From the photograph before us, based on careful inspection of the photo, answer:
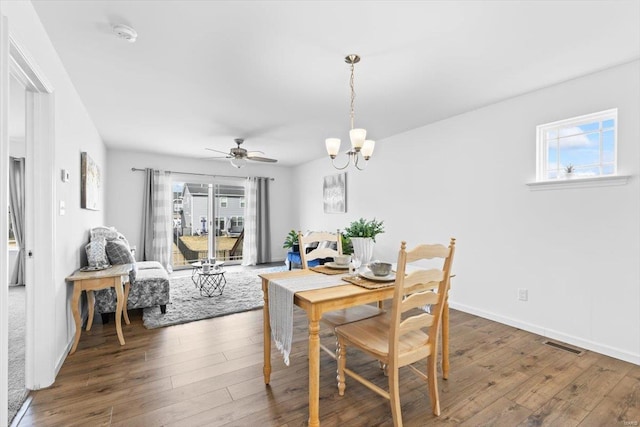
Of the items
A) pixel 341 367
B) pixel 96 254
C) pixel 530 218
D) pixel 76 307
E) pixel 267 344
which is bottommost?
pixel 341 367

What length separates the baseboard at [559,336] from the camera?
2502mm

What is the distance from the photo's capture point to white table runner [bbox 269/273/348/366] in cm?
183

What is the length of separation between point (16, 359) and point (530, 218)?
16.1 feet

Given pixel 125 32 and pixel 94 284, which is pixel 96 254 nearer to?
pixel 94 284

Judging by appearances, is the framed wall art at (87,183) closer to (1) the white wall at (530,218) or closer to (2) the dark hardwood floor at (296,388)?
(2) the dark hardwood floor at (296,388)

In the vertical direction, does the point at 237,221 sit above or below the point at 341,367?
above

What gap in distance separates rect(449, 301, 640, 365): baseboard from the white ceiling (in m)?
2.44

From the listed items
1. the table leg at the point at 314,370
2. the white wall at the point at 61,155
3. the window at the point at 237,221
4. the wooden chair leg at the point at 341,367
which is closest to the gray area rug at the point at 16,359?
the white wall at the point at 61,155

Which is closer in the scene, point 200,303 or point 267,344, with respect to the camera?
point 267,344

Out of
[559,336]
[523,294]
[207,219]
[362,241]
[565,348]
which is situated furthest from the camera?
[207,219]

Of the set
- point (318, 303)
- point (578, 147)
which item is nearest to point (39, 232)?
point (318, 303)

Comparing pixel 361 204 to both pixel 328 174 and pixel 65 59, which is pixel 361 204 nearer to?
pixel 328 174

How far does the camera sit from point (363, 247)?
86.4 inches

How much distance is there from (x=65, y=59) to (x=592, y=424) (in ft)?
14.8
